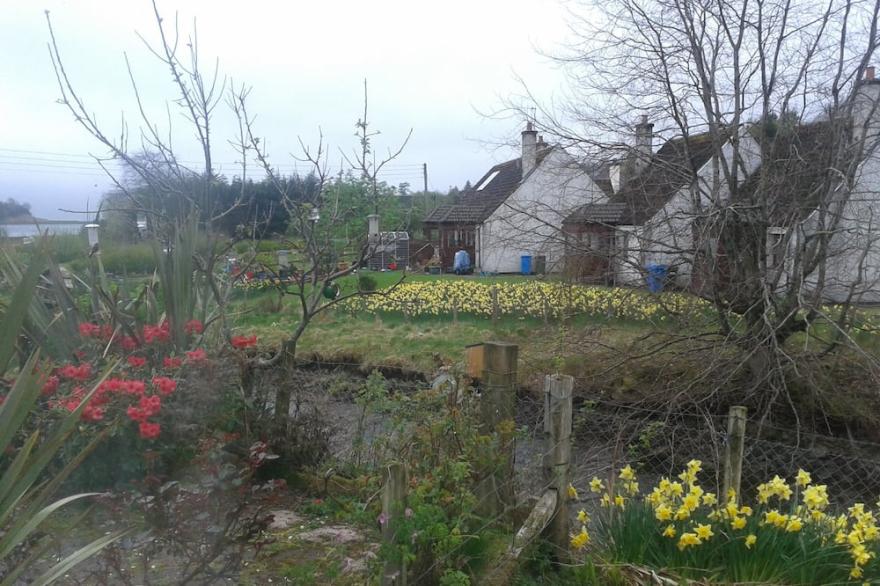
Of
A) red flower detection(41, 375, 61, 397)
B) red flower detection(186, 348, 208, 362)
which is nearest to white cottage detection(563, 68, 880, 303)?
red flower detection(186, 348, 208, 362)

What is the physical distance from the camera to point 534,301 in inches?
505

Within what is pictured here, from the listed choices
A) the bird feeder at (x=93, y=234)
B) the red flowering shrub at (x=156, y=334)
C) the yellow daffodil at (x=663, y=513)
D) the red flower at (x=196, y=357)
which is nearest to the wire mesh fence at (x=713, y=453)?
the yellow daffodil at (x=663, y=513)

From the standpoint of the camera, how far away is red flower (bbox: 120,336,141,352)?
4.43m

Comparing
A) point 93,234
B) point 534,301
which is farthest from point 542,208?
point 93,234

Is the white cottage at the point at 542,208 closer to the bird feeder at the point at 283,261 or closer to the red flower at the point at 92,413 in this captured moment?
the bird feeder at the point at 283,261

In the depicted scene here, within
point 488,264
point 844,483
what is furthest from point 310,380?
point 488,264

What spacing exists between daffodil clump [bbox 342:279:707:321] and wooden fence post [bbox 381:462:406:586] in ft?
14.2

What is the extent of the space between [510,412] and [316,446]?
60.9 inches

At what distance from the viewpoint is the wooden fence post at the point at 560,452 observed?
3314 millimetres

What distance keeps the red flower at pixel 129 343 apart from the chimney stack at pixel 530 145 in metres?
4.35

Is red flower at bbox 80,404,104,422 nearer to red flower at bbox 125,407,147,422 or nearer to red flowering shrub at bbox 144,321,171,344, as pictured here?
red flower at bbox 125,407,147,422

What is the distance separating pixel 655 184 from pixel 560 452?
4.67 m

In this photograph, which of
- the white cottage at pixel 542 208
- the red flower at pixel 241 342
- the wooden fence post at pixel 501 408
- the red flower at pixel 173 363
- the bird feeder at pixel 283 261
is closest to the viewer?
the wooden fence post at pixel 501 408

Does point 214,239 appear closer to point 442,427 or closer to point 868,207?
point 442,427
